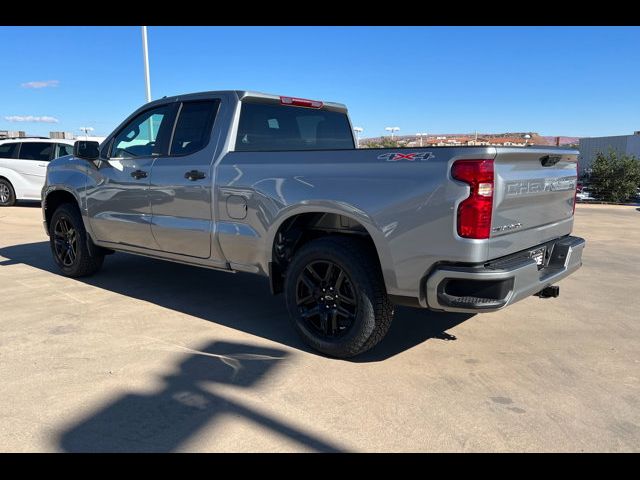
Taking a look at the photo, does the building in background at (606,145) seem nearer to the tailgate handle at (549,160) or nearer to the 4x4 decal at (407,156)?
the tailgate handle at (549,160)

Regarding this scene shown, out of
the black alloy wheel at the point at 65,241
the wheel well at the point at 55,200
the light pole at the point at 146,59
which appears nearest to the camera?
the black alloy wheel at the point at 65,241

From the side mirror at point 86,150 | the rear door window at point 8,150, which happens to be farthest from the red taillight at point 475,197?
the rear door window at point 8,150

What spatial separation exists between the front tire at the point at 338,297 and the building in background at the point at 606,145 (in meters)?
26.3

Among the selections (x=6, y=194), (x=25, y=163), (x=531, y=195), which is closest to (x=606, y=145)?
(x=25, y=163)

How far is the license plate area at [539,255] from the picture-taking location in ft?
11.8

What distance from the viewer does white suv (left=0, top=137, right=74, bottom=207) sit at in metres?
13.8

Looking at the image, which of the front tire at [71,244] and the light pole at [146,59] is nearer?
the front tire at [71,244]

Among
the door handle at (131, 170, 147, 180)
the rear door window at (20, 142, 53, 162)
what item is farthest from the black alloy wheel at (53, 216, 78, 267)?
the rear door window at (20, 142, 53, 162)

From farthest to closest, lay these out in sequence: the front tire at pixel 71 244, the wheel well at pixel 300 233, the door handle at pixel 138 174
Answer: the front tire at pixel 71 244 → the door handle at pixel 138 174 → the wheel well at pixel 300 233

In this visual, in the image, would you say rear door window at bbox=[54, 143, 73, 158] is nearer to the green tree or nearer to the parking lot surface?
the parking lot surface

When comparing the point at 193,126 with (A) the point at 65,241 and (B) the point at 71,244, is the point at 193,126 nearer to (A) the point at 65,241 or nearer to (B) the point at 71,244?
(B) the point at 71,244

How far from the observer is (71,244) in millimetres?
6047

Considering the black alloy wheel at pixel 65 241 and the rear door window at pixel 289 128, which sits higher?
the rear door window at pixel 289 128
